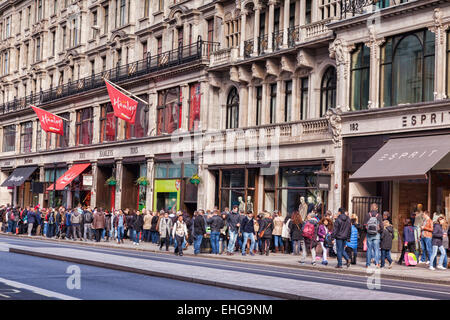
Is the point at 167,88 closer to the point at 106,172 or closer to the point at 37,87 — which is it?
the point at 106,172

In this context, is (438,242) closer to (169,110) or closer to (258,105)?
(258,105)

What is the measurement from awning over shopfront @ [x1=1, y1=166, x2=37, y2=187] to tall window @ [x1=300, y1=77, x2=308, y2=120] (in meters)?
33.1

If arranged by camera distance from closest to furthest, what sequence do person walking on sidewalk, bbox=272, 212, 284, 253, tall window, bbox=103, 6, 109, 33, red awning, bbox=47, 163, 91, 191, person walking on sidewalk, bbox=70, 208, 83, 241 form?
person walking on sidewalk, bbox=272, 212, 284, 253 < person walking on sidewalk, bbox=70, 208, 83, 241 < red awning, bbox=47, 163, 91, 191 < tall window, bbox=103, 6, 109, 33

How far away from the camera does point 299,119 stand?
35656 mm

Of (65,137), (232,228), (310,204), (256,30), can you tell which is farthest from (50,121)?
(232,228)

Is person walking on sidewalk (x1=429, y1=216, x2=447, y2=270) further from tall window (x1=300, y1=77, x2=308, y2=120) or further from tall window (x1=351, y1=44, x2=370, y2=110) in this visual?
tall window (x1=300, y1=77, x2=308, y2=120)

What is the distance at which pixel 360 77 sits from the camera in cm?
3138

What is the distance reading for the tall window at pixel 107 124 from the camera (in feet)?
171

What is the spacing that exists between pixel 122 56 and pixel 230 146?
51.0 ft

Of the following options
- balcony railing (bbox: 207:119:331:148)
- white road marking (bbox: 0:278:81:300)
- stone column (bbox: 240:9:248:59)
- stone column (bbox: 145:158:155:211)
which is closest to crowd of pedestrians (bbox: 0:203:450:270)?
stone column (bbox: 145:158:155:211)

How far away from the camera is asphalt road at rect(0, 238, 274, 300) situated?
1456cm
